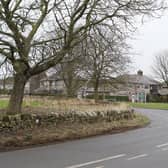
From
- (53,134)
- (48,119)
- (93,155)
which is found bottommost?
(93,155)

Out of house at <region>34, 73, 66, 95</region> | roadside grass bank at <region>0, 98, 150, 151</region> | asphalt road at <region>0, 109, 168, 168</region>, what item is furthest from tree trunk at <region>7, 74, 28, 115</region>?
house at <region>34, 73, 66, 95</region>

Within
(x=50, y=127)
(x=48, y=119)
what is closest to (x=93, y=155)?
(x=50, y=127)

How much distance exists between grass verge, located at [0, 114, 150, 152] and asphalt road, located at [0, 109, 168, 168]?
831mm

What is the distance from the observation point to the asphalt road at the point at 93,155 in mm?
9969

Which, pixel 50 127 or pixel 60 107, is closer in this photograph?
pixel 50 127

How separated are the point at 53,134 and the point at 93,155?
470 cm

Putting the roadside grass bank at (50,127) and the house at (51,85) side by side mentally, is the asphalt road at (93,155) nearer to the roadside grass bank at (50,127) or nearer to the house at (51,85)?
the roadside grass bank at (50,127)

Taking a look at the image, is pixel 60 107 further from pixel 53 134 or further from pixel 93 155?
pixel 93 155

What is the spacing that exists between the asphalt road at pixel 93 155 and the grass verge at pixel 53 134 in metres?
0.83

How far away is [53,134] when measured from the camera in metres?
16.1

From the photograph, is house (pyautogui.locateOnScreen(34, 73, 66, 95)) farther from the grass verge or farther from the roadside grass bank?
the grass verge

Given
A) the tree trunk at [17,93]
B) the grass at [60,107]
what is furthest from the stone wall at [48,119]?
the tree trunk at [17,93]

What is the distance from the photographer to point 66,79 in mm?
43812

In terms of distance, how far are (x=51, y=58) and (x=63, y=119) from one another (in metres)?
3.09
